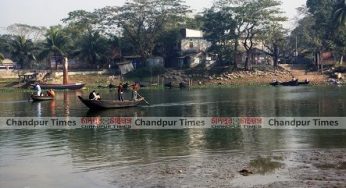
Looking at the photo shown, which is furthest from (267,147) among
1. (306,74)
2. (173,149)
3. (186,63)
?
(186,63)

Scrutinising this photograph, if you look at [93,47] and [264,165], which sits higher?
[93,47]

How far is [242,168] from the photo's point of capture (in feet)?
58.2

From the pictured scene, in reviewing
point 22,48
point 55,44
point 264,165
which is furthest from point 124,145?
point 22,48

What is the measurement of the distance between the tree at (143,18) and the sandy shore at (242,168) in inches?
2957

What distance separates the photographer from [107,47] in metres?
97.1

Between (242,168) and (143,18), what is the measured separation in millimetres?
78478

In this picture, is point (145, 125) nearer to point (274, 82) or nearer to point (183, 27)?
point (274, 82)

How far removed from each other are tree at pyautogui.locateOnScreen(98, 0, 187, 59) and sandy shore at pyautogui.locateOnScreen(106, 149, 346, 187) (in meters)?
75.1

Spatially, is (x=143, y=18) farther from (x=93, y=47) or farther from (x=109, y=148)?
(x=109, y=148)

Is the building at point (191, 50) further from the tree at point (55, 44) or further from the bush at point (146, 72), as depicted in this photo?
the tree at point (55, 44)

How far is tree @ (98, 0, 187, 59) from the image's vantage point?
307 ft

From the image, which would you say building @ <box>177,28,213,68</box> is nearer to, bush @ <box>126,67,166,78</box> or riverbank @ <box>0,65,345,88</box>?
riverbank @ <box>0,65,345,88</box>

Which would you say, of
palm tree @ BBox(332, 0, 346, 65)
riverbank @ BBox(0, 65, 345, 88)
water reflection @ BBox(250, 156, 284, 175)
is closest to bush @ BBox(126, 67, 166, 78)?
riverbank @ BBox(0, 65, 345, 88)

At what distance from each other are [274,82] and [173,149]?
2509 inches
